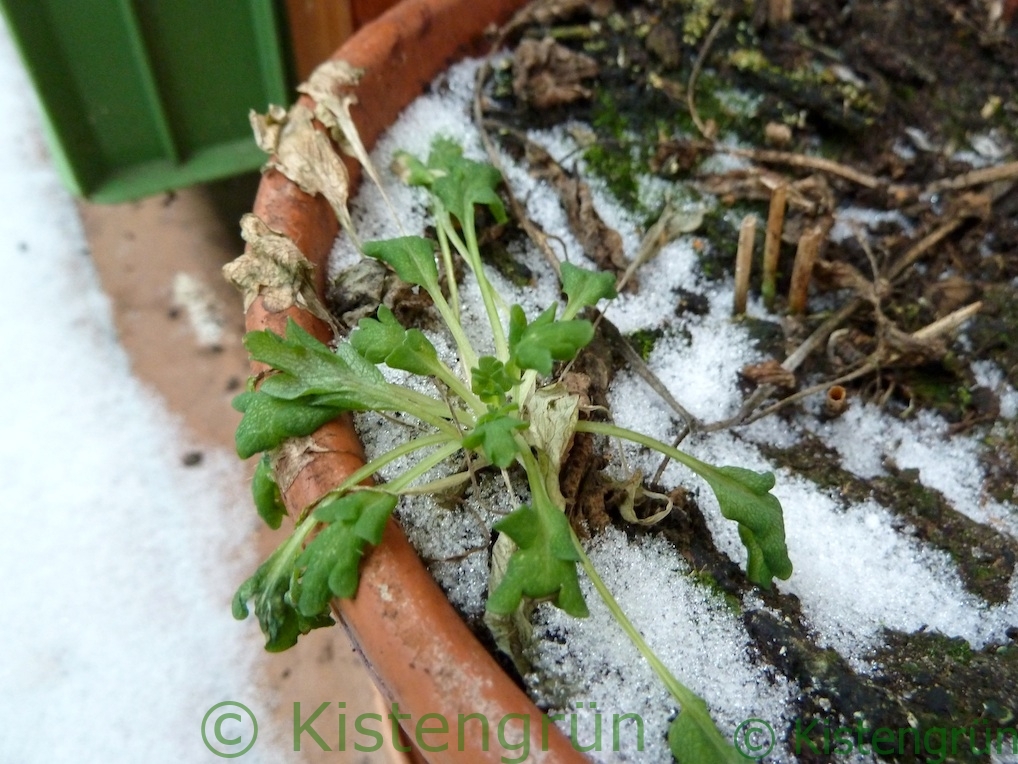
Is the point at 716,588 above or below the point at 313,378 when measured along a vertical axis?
below

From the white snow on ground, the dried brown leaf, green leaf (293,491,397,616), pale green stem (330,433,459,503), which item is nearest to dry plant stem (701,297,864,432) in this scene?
the dried brown leaf

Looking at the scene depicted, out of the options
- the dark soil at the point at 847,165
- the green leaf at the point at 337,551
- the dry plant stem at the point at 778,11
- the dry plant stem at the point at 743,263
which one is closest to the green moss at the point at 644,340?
the dark soil at the point at 847,165

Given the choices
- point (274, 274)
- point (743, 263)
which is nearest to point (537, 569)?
point (274, 274)

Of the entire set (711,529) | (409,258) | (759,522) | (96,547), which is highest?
(409,258)

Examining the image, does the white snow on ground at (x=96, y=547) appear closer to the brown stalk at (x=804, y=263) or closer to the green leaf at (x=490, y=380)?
the green leaf at (x=490, y=380)

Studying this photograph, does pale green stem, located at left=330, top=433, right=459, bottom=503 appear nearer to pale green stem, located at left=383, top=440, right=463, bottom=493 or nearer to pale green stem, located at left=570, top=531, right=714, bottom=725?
pale green stem, located at left=383, top=440, right=463, bottom=493

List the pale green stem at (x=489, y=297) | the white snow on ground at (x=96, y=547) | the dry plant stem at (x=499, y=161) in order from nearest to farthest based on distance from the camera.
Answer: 1. the pale green stem at (x=489, y=297)
2. the dry plant stem at (x=499, y=161)
3. the white snow on ground at (x=96, y=547)

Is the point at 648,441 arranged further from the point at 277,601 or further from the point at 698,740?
the point at 277,601
